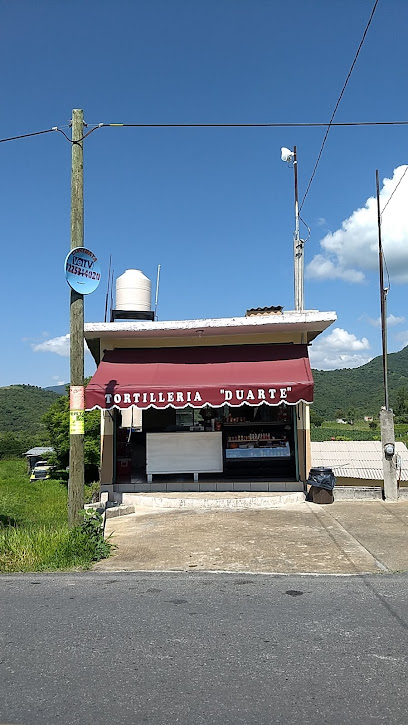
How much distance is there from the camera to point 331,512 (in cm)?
1103

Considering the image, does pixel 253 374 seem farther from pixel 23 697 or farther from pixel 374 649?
pixel 23 697

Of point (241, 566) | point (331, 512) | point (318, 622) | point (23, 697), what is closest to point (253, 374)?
point (331, 512)

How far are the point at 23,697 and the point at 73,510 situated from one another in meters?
4.54

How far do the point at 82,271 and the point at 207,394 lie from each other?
409 centimetres

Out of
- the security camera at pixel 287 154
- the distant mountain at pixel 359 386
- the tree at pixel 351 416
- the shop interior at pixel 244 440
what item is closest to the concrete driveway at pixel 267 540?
the shop interior at pixel 244 440

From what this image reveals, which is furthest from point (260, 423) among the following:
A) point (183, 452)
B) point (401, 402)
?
point (401, 402)

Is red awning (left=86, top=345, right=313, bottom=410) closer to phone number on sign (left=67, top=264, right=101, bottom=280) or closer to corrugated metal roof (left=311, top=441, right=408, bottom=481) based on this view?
phone number on sign (left=67, top=264, right=101, bottom=280)

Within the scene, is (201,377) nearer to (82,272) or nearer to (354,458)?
(82,272)

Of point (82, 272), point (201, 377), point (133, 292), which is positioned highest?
point (133, 292)

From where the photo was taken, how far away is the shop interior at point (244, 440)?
13.4 metres

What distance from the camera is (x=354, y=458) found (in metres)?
19.0

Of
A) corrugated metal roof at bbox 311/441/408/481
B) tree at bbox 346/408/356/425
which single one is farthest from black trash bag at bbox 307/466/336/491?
tree at bbox 346/408/356/425

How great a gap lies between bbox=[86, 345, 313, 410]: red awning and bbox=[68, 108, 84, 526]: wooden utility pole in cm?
297

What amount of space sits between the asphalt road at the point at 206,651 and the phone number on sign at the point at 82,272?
429cm
